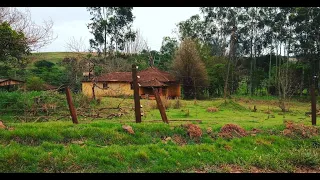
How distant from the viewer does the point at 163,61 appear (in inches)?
2125

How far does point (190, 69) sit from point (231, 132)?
3158cm

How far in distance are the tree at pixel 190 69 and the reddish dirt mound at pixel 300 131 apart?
2942 centimetres

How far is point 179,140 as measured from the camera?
8984 millimetres

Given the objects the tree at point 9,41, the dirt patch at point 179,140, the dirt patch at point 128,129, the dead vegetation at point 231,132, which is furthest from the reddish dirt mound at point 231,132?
the tree at point 9,41

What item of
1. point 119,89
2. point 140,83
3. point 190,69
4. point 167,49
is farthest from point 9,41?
point 167,49

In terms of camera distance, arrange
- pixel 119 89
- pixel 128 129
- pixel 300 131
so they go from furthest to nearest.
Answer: pixel 119 89 → pixel 300 131 → pixel 128 129

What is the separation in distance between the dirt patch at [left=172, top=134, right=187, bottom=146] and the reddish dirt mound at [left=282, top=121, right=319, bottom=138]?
3.44m

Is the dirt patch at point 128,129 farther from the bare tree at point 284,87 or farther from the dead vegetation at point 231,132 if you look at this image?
the bare tree at point 284,87

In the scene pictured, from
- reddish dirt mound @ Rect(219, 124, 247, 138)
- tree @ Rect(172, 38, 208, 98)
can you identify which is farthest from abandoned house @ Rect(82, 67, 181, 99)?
reddish dirt mound @ Rect(219, 124, 247, 138)

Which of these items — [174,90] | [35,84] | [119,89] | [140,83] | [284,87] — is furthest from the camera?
[174,90]

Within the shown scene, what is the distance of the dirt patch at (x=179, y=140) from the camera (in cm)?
887

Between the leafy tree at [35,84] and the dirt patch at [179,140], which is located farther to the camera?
the leafy tree at [35,84]

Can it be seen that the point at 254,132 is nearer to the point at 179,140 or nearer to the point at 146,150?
the point at 179,140

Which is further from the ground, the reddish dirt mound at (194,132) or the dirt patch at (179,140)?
the reddish dirt mound at (194,132)
